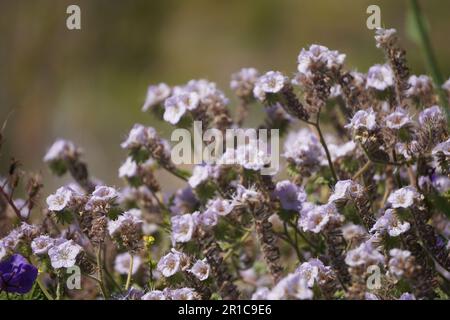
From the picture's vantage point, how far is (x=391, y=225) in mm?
1738

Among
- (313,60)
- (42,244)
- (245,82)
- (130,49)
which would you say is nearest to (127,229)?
(42,244)

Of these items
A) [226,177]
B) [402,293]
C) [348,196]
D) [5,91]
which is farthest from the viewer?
[5,91]

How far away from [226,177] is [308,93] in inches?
11.7

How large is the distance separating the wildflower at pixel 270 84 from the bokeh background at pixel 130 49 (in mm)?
3431

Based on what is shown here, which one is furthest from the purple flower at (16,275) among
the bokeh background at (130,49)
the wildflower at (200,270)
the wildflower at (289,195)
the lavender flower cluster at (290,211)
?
the bokeh background at (130,49)

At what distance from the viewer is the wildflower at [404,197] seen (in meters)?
1.71

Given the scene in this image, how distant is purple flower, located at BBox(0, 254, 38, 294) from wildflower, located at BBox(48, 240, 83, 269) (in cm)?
8

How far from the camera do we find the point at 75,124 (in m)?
A: 5.80

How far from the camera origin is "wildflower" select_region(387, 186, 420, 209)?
67.5 inches

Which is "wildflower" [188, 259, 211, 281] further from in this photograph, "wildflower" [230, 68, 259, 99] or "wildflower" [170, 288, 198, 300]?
"wildflower" [230, 68, 259, 99]

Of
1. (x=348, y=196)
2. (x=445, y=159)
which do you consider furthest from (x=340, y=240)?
(x=445, y=159)

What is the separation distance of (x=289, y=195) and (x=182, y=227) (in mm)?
279

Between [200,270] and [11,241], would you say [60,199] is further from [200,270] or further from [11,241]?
[200,270]

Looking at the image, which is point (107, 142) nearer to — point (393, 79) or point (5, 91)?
point (5, 91)
